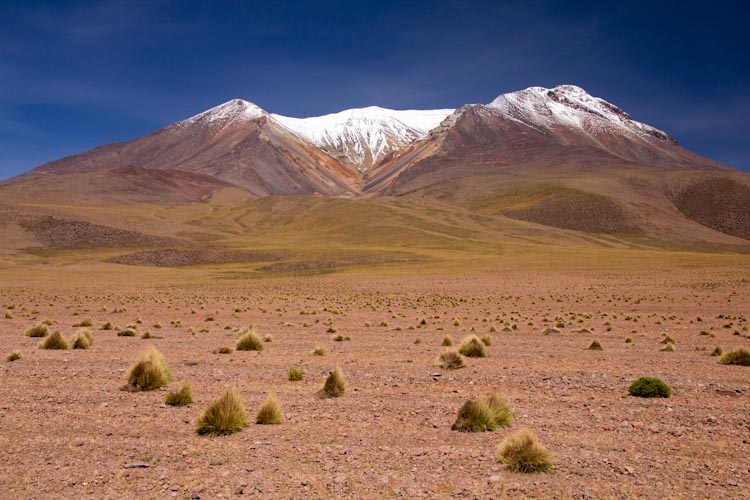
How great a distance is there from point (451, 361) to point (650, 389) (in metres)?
4.60

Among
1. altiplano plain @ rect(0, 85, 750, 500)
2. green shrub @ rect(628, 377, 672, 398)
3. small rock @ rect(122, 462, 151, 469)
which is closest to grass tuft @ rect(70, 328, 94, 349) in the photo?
altiplano plain @ rect(0, 85, 750, 500)

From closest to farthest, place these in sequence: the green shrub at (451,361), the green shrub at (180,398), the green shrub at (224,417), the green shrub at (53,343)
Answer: the green shrub at (224,417), the green shrub at (180,398), the green shrub at (451,361), the green shrub at (53,343)

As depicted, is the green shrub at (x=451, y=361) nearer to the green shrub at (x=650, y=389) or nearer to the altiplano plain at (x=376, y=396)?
the altiplano plain at (x=376, y=396)

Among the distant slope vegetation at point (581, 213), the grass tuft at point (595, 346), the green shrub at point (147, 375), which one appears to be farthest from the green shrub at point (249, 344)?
the distant slope vegetation at point (581, 213)

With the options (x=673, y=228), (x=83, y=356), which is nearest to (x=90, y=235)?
(x=83, y=356)

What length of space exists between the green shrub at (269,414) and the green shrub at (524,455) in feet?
11.6

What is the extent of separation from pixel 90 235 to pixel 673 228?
151m

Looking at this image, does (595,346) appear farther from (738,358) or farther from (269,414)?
(269,414)

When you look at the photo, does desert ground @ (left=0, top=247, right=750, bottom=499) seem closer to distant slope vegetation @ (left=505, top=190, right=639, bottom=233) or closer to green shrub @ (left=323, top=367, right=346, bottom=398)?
green shrub @ (left=323, top=367, right=346, bottom=398)

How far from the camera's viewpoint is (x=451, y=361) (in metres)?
13.8

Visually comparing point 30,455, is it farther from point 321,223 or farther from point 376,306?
point 321,223

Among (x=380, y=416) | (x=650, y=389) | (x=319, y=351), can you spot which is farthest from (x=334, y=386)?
(x=650, y=389)

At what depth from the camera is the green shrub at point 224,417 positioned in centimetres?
830

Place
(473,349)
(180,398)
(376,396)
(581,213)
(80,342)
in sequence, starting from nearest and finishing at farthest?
(180,398), (376,396), (473,349), (80,342), (581,213)
